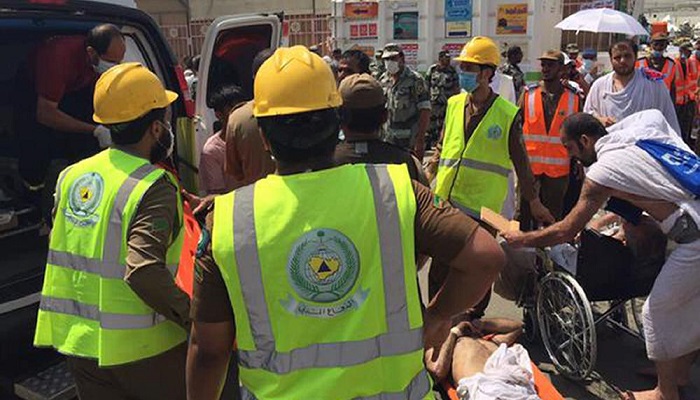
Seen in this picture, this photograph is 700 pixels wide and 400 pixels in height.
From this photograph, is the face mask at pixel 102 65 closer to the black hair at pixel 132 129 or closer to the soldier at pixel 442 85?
the black hair at pixel 132 129

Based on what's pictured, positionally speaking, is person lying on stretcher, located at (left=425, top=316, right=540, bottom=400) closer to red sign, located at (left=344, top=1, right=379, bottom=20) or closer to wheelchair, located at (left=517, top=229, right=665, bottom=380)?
wheelchair, located at (left=517, top=229, right=665, bottom=380)

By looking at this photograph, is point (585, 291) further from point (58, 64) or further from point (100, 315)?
point (58, 64)

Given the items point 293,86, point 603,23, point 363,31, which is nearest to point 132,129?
point 293,86

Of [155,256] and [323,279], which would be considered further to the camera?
[155,256]

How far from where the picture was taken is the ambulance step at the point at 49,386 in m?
2.60

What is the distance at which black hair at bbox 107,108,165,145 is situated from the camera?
2178 mm

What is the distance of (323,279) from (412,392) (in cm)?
39

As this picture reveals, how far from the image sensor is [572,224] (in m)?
3.25

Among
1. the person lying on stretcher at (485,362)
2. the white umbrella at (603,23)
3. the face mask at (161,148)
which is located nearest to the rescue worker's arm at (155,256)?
the face mask at (161,148)

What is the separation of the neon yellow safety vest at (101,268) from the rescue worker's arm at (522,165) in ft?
7.85

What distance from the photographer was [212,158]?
414 centimetres

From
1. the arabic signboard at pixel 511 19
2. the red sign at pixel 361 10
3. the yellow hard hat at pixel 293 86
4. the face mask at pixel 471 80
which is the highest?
the red sign at pixel 361 10

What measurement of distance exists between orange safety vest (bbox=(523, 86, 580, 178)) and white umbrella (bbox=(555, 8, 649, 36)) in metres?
2.51

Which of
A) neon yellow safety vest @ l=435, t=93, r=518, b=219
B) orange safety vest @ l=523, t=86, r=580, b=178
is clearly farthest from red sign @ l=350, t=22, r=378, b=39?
neon yellow safety vest @ l=435, t=93, r=518, b=219
